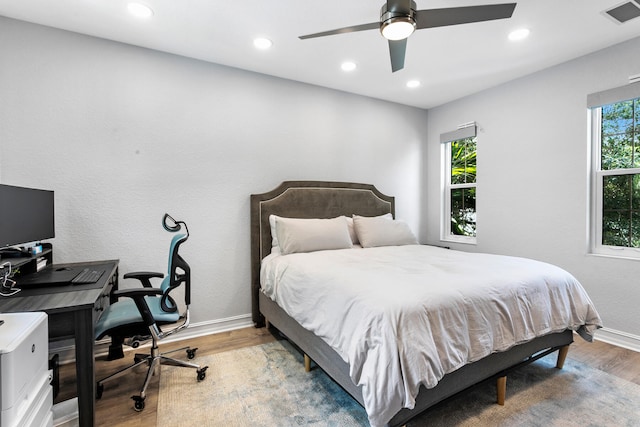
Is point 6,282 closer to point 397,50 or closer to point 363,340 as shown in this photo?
point 363,340

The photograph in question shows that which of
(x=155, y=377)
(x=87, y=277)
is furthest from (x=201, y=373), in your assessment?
(x=87, y=277)

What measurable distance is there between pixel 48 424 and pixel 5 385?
54 centimetres

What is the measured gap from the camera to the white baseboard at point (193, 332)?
2422 millimetres

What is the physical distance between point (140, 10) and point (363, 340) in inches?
105

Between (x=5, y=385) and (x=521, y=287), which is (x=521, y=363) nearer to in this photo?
(x=521, y=287)

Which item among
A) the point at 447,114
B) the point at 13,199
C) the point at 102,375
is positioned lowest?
the point at 102,375

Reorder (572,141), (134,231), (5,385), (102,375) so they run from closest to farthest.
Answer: (5,385) < (102,375) < (134,231) < (572,141)

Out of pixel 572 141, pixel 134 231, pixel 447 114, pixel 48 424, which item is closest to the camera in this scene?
pixel 48 424

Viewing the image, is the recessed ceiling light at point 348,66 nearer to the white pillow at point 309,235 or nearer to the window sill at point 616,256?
the white pillow at point 309,235

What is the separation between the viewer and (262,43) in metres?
2.64

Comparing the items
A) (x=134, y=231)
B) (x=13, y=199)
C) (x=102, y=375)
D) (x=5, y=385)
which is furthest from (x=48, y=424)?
(x=134, y=231)

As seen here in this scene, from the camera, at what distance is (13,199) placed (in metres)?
1.86

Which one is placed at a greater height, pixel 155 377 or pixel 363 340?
pixel 363 340

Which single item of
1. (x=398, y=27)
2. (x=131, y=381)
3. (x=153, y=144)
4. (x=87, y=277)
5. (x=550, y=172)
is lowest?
(x=131, y=381)
